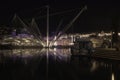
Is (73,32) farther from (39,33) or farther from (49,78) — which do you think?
(49,78)

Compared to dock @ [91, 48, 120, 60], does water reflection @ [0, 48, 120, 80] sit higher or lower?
lower

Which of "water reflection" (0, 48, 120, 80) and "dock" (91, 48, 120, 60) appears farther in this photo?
"dock" (91, 48, 120, 60)

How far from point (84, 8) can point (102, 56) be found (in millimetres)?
51583

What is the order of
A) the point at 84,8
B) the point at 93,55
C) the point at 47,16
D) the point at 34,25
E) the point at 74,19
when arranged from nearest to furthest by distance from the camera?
the point at 93,55
the point at 84,8
the point at 74,19
the point at 47,16
the point at 34,25

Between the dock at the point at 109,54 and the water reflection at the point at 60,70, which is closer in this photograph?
the water reflection at the point at 60,70

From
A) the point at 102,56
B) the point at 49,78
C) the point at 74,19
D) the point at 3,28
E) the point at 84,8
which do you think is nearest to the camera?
the point at 49,78

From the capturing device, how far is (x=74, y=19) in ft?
292

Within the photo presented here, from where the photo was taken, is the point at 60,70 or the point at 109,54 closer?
the point at 60,70

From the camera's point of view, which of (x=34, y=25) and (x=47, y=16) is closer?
(x=47, y=16)

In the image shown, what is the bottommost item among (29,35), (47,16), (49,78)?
(49,78)

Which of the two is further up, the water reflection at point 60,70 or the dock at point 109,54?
the dock at point 109,54

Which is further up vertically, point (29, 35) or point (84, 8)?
point (84, 8)

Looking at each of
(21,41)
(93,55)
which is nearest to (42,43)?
(21,41)

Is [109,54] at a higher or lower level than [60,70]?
higher
